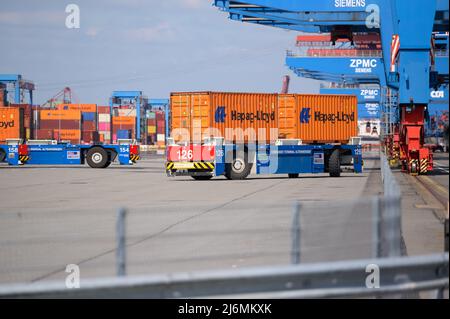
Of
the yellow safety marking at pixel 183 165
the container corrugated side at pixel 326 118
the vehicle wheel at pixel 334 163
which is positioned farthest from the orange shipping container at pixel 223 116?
the vehicle wheel at pixel 334 163

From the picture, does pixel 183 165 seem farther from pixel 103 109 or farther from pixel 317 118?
pixel 103 109

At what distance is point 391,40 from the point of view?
41.7 metres

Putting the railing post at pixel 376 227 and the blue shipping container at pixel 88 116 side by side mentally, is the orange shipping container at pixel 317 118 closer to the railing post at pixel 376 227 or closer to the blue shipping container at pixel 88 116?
the railing post at pixel 376 227

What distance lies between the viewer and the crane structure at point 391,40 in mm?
33469

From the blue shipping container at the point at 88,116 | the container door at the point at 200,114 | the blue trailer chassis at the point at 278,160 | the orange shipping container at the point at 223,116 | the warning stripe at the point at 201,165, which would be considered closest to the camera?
the warning stripe at the point at 201,165

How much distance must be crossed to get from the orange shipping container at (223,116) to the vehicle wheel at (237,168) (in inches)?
35.8

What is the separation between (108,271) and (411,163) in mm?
30252

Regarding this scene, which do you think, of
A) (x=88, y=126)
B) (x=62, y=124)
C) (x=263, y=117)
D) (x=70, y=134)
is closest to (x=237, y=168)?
(x=263, y=117)

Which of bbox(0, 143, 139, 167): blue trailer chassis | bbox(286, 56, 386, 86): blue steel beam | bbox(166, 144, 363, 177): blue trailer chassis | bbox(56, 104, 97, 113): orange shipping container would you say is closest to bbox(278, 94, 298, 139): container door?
bbox(166, 144, 363, 177): blue trailer chassis

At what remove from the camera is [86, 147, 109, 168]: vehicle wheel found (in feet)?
144

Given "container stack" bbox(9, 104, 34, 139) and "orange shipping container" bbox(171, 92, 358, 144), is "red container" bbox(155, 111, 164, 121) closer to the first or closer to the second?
"container stack" bbox(9, 104, 34, 139)

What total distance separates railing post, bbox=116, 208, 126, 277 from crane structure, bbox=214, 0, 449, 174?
15817mm

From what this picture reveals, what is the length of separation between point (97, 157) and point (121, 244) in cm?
3809
